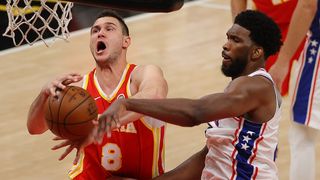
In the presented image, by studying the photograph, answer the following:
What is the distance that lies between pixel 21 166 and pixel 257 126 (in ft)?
8.37

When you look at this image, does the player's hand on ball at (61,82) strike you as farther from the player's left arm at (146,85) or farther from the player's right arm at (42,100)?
the player's left arm at (146,85)

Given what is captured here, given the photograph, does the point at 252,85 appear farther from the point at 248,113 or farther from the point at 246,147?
the point at 246,147

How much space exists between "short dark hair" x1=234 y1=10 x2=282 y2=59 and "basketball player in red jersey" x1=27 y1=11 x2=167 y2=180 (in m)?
0.58

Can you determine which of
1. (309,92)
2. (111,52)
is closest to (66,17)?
(111,52)

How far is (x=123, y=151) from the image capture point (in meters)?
4.35

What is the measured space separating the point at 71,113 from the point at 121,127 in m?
0.64

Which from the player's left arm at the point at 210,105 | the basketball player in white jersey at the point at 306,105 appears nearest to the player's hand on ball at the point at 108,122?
the player's left arm at the point at 210,105

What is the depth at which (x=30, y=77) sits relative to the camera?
7660mm

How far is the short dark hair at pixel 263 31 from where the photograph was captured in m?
3.91

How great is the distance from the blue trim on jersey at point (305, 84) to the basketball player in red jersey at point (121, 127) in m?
0.96

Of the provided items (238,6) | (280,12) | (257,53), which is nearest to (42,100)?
(257,53)

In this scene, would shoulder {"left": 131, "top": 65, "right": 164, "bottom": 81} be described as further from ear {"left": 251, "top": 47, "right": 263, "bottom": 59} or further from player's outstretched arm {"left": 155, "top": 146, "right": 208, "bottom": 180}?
ear {"left": 251, "top": 47, "right": 263, "bottom": 59}

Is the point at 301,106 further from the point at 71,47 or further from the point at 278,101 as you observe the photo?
the point at 71,47

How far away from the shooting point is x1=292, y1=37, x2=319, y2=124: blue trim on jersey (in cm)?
495
